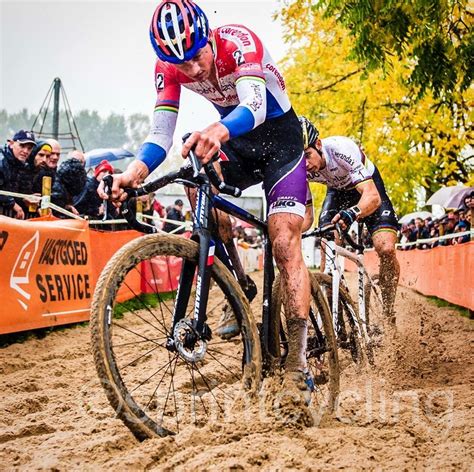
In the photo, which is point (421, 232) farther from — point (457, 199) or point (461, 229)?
point (461, 229)

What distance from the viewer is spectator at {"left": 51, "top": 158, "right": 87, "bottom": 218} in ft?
28.5

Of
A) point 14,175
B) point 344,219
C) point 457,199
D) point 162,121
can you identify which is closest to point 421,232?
point 457,199

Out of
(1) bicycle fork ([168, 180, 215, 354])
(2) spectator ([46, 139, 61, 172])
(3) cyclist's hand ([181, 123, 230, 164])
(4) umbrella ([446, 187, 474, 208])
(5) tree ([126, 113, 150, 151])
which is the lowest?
(1) bicycle fork ([168, 180, 215, 354])

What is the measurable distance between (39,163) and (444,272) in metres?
7.54

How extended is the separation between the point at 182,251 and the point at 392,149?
15226mm

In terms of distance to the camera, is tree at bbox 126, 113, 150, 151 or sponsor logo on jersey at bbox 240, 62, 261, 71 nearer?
sponsor logo on jersey at bbox 240, 62, 261, 71

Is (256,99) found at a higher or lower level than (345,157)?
lower

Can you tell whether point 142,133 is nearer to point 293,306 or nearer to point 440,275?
point 440,275

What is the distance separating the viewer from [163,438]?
9.62ft

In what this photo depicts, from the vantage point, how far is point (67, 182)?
28.9 feet

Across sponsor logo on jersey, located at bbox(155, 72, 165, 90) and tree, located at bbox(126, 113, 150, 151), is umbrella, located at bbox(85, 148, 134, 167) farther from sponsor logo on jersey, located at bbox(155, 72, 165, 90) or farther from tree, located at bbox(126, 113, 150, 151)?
tree, located at bbox(126, 113, 150, 151)

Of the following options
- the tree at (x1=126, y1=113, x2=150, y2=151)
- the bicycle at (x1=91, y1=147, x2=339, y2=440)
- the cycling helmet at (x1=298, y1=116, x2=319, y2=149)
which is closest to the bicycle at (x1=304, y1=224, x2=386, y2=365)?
the cycling helmet at (x1=298, y1=116, x2=319, y2=149)

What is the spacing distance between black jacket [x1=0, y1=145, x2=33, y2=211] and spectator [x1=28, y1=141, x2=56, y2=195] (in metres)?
0.11

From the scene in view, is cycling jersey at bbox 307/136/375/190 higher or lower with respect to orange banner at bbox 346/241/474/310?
higher
